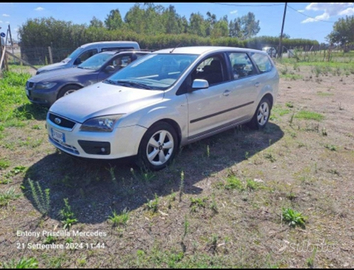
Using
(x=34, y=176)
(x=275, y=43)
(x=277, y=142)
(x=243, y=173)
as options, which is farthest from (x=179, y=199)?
(x=275, y=43)

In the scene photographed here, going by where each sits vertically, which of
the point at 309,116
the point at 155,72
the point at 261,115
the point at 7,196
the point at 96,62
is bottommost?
the point at 7,196

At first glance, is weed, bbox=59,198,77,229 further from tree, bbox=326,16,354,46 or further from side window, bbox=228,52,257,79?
tree, bbox=326,16,354,46

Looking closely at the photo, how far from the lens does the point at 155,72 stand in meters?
4.37

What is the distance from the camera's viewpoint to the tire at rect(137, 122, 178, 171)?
11.8 ft

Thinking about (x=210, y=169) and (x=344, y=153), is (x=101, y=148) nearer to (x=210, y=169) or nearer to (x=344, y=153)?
(x=210, y=169)

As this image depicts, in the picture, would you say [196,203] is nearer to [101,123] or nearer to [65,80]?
[101,123]

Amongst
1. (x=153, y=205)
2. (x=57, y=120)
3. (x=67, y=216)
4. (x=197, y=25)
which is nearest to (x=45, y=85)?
(x=57, y=120)

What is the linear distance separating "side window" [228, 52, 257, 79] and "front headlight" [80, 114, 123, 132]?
8.06ft

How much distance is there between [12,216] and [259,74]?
4.66 m

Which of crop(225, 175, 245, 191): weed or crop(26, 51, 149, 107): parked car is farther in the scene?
crop(26, 51, 149, 107): parked car

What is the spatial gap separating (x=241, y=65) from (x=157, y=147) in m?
2.47

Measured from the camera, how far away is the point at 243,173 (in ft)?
12.8

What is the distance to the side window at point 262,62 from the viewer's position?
551 cm

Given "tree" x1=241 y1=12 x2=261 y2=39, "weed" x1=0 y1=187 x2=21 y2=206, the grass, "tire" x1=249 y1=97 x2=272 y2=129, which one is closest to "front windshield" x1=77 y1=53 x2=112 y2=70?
the grass
